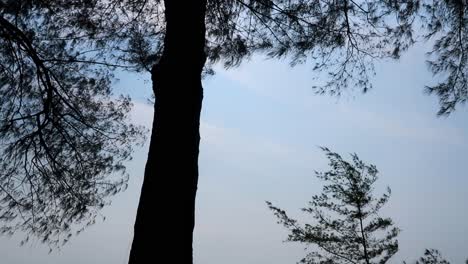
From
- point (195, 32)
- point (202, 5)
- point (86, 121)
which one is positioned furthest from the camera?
point (86, 121)

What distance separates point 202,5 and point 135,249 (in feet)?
5.83

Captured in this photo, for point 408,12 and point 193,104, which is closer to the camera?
point 193,104

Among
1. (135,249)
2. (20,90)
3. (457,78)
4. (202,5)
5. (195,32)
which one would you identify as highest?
(457,78)

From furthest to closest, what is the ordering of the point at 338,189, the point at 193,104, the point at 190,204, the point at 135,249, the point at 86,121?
the point at 338,189, the point at 86,121, the point at 193,104, the point at 190,204, the point at 135,249

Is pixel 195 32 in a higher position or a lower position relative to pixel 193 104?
higher

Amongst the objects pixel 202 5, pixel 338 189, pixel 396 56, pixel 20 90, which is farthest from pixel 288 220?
pixel 202 5

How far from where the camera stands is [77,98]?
18.2 ft

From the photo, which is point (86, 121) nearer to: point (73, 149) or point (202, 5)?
point (73, 149)

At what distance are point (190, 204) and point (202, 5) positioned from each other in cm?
151

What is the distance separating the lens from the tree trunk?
2.20m

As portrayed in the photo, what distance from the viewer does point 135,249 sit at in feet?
7.24

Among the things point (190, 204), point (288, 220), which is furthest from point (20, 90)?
point (288, 220)

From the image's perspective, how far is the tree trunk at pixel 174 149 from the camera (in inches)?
86.7

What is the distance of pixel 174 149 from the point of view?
8.07 feet
